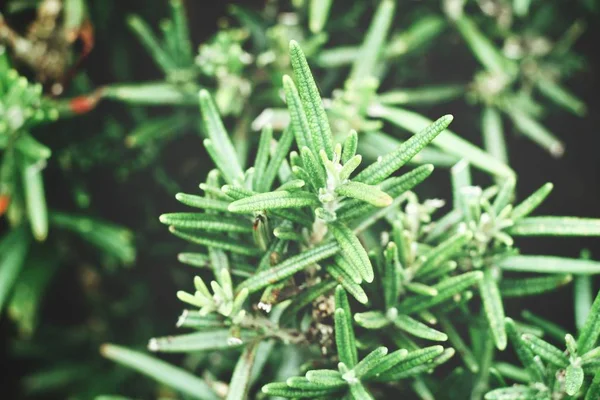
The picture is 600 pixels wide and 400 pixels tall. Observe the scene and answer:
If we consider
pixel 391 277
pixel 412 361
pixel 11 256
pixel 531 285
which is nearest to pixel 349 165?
pixel 391 277

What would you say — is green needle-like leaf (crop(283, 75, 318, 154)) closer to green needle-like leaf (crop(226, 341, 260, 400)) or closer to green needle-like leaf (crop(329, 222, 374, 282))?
green needle-like leaf (crop(329, 222, 374, 282))

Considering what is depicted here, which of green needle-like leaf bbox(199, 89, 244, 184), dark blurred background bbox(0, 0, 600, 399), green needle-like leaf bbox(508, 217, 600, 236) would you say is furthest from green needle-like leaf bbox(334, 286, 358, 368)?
dark blurred background bbox(0, 0, 600, 399)

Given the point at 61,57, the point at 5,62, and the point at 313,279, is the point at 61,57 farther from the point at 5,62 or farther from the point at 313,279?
the point at 313,279

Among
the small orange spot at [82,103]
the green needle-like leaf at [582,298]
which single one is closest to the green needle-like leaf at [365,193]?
the green needle-like leaf at [582,298]

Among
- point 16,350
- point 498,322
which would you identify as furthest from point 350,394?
point 16,350

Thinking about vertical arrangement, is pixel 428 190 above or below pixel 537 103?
below

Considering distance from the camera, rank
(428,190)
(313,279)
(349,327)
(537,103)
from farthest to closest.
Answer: (537,103), (428,190), (313,279), (349,327)

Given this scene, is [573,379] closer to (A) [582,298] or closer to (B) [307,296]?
(A) [582,298]
